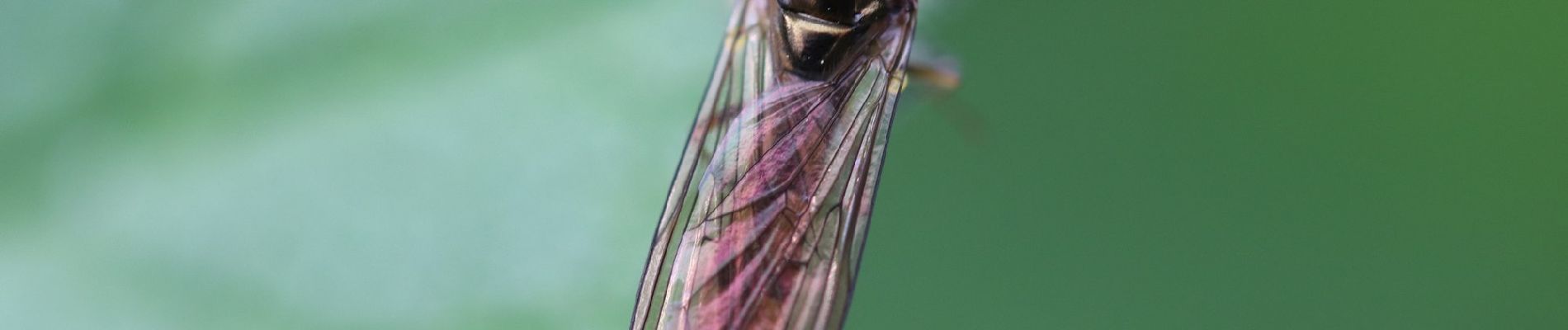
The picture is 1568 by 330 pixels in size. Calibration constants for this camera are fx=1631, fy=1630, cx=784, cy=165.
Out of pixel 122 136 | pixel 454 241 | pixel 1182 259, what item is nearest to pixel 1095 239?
pixel 1182 259

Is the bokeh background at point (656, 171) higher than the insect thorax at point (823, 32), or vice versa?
the insect thorax at point (823, 32)

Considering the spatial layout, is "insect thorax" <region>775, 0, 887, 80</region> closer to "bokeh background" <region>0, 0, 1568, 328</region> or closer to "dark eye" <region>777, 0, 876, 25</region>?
"dark eye" <region>777, 0, 876, 25</region>

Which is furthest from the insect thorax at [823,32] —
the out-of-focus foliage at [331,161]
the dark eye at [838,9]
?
the out-of-focus foliage at [331,161]

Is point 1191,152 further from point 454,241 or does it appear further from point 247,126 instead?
point 247,126

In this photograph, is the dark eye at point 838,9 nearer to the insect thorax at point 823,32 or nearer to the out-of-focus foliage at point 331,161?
the insect thorax at point 823,32

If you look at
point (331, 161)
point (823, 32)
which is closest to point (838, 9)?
point (823, 32)

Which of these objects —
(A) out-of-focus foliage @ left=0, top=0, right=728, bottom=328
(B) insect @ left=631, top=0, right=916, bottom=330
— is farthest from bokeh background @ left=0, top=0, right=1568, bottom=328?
(B) insect @ left=631, top=0, right=916, bottom=330
